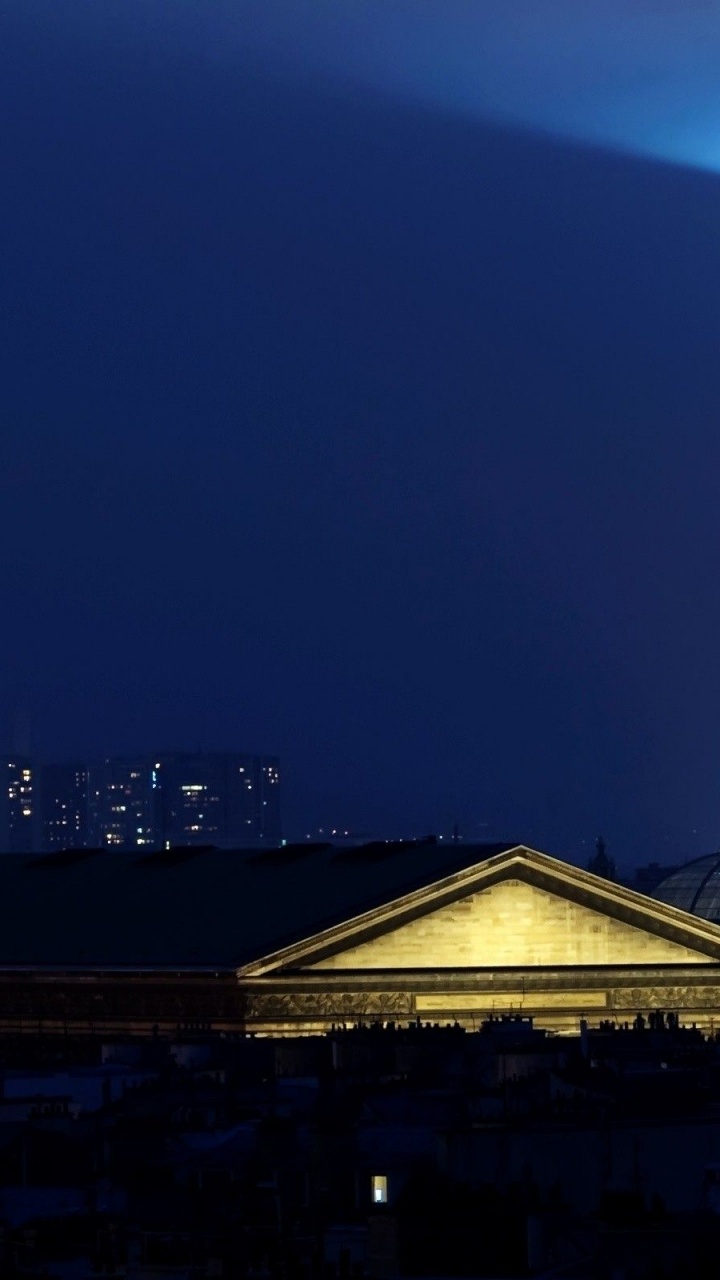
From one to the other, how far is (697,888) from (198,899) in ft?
204

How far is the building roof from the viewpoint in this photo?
379 ft

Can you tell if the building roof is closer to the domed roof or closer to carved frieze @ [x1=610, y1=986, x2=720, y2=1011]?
carved frieze @ [x1=610, y1=986, x2=720, y2=1011]

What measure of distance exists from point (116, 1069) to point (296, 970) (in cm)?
2167

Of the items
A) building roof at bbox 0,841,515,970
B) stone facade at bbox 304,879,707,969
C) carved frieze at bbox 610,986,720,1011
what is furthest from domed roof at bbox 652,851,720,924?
stone facade at bbox 304,879,707,969

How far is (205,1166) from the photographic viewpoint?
6762 cm

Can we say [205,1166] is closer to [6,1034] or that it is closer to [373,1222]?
[373,1222]

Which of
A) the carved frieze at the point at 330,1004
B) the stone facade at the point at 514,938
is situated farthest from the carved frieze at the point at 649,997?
the carved frieze at the point at 330,1004

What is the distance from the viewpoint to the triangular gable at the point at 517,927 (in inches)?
4525

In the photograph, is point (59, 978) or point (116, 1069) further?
point (59, 978)

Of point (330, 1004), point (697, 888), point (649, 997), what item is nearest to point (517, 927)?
point (649, 997)

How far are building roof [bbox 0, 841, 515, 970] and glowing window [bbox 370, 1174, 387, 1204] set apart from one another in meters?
47.1

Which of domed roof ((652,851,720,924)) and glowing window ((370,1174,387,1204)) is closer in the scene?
glowing window ((370,1174,387,1204))

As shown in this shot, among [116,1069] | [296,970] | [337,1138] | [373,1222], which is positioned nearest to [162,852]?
[296,970]

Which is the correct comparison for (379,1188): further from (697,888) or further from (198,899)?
(697,888)
